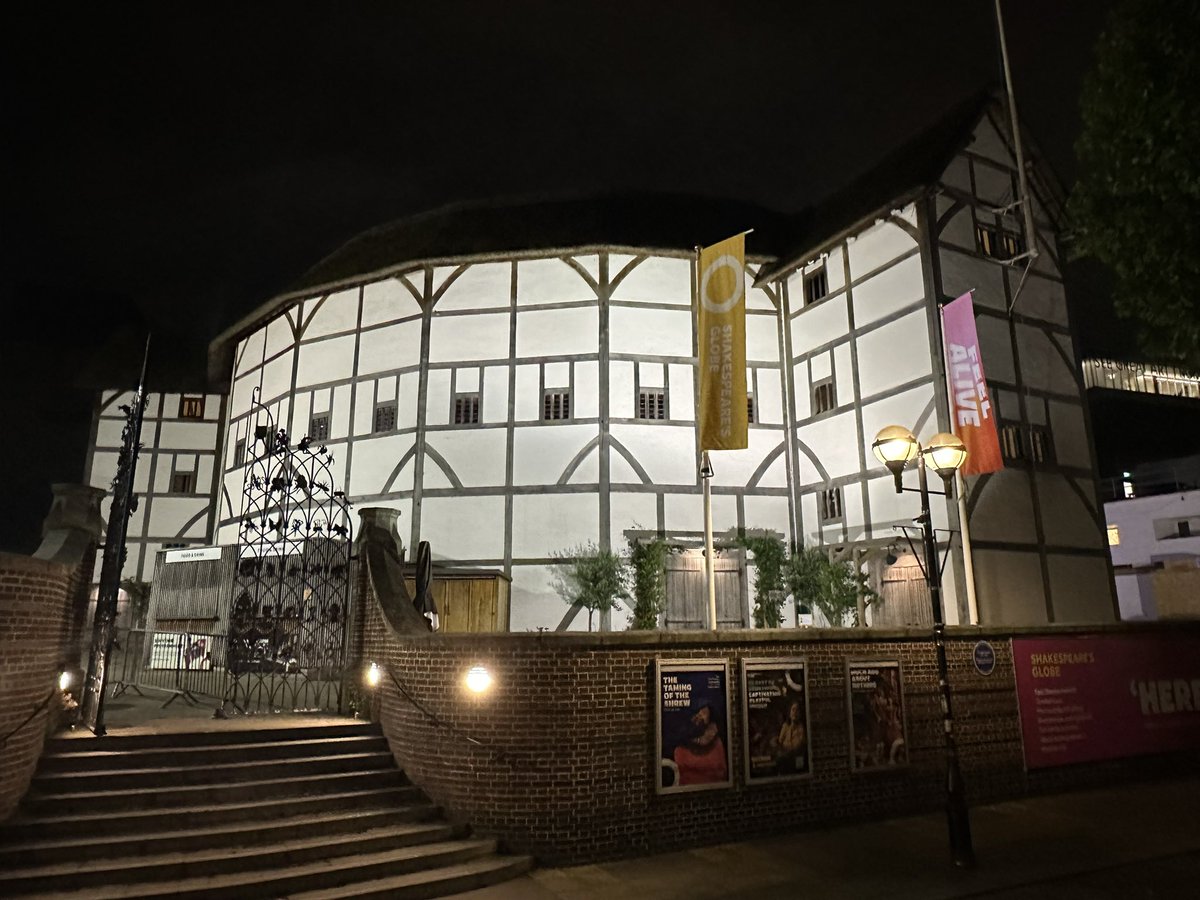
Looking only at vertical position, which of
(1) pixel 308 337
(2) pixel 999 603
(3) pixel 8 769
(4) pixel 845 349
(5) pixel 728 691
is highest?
(1) pixel 308 337

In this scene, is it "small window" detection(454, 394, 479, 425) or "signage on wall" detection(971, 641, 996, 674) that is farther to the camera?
"small window" detection(454, 394, 479, 425)

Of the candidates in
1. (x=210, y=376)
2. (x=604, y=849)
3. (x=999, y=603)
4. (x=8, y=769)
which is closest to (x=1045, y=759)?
(x=999, y=603)

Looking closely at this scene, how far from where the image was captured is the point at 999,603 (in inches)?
550

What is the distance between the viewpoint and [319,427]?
755 inches

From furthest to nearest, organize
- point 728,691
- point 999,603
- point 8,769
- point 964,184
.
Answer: point 964,184, point 999,603, point 728,691, point 8,769

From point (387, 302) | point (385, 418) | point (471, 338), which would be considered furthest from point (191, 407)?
point (471, 338)

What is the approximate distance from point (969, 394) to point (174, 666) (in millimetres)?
15877

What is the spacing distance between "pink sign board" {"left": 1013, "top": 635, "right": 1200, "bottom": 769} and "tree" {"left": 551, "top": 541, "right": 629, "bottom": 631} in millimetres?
7679

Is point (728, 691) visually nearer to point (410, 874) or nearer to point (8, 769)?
point (410, 874)

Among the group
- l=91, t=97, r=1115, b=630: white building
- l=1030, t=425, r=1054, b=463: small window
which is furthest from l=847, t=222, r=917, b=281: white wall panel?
l=1030, t=425, r=1054, b=463: small window

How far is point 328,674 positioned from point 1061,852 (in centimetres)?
856

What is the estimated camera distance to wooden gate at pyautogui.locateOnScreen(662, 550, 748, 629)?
16516mm

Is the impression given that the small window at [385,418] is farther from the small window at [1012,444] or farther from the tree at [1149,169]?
the tree at [1149,169]

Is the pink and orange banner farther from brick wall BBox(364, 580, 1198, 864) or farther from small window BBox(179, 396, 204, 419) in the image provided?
small window BBox(179, 396, 204, 419)
